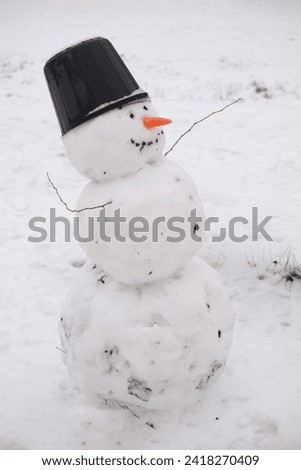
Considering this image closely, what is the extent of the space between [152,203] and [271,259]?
7.11 feet

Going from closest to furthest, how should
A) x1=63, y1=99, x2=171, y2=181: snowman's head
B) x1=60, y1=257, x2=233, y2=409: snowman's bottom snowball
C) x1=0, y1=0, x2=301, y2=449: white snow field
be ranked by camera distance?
1. x1=63, y1=99, x2=171, y2=181: snowman's head
2. x1=60, y1=257, x2=233, y2=409: snowman's bottom snowball
3. x1=0, y1=0, x2=301, y2=449: white snow field

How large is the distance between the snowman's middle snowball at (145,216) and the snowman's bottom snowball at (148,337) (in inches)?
6.1

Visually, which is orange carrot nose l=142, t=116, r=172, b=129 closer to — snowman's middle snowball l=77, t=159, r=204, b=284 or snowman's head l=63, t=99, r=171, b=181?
snowman's head l=63, t=99, r=171, b=181

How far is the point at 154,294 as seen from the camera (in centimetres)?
205

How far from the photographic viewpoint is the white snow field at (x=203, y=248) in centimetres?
238

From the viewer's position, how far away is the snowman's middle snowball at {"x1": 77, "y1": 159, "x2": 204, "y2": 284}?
1815mm

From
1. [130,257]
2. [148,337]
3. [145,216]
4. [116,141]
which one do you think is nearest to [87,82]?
[116,141]

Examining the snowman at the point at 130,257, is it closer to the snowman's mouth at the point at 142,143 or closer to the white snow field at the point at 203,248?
the snowman's mouth at the point at 142,143

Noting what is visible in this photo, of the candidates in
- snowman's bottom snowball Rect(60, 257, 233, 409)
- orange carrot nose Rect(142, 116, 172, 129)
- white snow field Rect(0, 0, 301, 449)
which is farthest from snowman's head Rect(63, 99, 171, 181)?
white snow field Rect(0, 0, 301, 449)

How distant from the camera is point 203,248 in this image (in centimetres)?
387

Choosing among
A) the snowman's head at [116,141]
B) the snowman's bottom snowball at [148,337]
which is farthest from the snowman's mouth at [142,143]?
the snowman's bottom snowball at [148,337]

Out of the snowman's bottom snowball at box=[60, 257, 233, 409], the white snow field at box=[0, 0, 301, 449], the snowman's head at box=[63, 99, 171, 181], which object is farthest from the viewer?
the white snow field at box=[0, 0, 301, 449]

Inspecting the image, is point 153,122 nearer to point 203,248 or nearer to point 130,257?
point 130,257

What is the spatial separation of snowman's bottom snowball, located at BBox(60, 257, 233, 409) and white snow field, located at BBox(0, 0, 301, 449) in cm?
38
